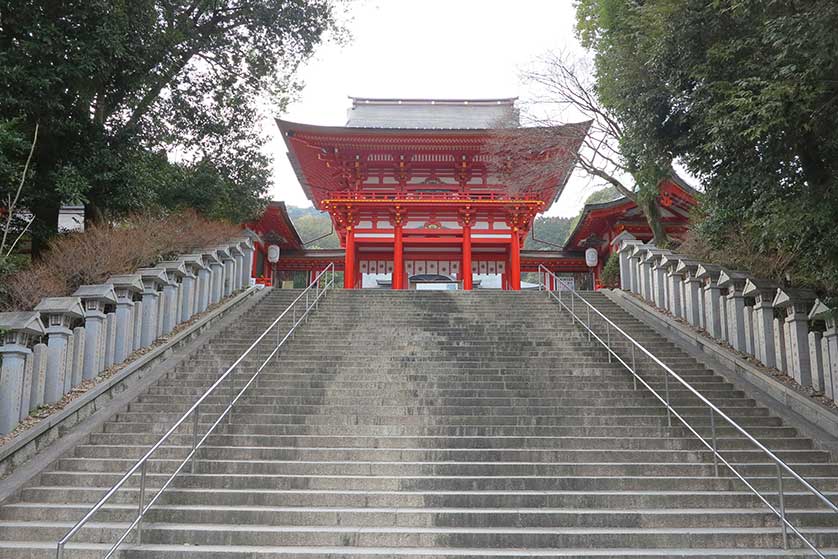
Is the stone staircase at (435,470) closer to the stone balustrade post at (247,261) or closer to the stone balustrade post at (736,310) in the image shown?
the stone balustrade post at (736,310)

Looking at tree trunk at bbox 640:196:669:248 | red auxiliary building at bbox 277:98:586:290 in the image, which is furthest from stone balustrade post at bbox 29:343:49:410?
tree trunk at bbox 640:196:669:248

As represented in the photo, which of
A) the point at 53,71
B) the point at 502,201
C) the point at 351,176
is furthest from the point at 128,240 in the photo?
the point at 502,201

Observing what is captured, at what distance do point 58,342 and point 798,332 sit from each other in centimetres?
873

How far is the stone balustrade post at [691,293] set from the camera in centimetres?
1011

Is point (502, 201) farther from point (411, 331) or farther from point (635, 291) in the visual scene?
point (411, 331)

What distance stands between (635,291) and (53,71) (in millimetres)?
11440

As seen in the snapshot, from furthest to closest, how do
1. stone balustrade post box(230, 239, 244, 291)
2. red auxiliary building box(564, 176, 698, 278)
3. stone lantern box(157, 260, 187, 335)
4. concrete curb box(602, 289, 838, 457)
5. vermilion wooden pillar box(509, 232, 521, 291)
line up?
1. red auxiliary building box(564, 176, 698, 278)
2. vermilion wooden pillar box(509, 232, 521, 291)
3. stone balustrade post box(230, 239, 244, 291)
4. stone lantern box(157, 260, 187, 335)
5. concrete curb box(602, 289, 838, 457)

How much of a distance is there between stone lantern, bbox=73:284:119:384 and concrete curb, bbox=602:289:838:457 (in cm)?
813

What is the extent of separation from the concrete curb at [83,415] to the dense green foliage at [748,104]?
6902 mm

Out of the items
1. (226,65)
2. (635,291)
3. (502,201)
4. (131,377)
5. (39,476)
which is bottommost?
(39,476)

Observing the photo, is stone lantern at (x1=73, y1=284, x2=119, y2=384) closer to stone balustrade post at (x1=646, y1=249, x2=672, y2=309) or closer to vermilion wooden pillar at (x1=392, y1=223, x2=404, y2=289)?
stone balustrade post at (x1=646, y1=249, x2=672, y2=309)

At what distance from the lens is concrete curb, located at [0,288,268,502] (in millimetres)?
5488

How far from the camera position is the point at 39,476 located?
17.9 feet

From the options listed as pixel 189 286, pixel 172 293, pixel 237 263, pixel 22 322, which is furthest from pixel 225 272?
pixel 22 322
